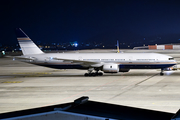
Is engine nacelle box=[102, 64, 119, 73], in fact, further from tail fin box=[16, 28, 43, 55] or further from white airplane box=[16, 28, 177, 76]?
tail fin box=[16, 28, 43, 55]

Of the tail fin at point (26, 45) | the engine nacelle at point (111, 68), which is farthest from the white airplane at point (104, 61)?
the tail fin at point (26, 45)

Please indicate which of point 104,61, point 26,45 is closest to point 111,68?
point 104,61

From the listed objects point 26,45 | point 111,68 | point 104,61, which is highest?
point 26,45

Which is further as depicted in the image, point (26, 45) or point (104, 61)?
point (26, 45)

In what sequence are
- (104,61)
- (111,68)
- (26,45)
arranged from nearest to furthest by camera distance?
(111,68), (104,61), (26,45)

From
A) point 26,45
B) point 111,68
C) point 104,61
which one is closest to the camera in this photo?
point 111,68

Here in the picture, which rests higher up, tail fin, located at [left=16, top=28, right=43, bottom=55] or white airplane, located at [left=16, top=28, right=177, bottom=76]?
tail fin, located at [left=16, top=28, right=43, bottom=55]

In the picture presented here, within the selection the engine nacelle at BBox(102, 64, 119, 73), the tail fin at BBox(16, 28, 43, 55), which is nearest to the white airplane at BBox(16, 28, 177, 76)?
the engine nacelle at BBox(102, 64, 119, 73)

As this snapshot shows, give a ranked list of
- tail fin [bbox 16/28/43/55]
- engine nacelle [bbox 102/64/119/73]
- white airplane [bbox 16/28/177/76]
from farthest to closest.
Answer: tail fin [bbox 16/28/43/55] → white airplane [bbox 16/28/177/76] → engine nacelle [bbox 102/64/119/73]

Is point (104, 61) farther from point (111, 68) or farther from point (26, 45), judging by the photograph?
point (26, 45)

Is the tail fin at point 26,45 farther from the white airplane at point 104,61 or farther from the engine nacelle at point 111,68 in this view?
the engine nacelle at point 111,68

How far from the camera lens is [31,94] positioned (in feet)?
72.9

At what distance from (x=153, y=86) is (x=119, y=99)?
24.4 feet

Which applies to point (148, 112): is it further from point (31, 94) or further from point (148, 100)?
point (31, 94)
